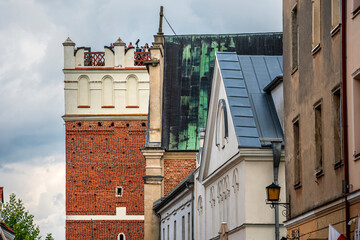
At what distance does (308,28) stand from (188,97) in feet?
99.0

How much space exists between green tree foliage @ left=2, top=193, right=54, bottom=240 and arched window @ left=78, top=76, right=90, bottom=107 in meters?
7.40

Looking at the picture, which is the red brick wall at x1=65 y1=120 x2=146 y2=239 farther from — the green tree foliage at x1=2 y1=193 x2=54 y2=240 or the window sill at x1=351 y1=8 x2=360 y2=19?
the window sill at x1=351 y1=8 x2=360 y2=19

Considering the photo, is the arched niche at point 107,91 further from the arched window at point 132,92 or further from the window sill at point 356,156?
the window sill at point 356,156

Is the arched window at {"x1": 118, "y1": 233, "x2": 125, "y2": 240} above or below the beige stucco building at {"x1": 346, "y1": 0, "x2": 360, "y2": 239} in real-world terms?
above

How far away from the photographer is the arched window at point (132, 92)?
56.7 meters

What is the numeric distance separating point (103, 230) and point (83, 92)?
Answer: 842cm

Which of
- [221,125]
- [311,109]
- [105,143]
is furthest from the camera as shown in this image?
[105,143]

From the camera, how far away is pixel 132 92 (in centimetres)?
5706

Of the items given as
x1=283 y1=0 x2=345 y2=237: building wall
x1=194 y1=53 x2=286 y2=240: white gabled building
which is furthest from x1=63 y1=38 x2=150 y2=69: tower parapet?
x1=283 y1=0 x2=345 y2=237: building wall

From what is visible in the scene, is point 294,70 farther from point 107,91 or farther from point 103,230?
point 107,91

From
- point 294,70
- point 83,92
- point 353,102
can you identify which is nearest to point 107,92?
point 83,92

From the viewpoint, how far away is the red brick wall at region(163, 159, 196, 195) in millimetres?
45781

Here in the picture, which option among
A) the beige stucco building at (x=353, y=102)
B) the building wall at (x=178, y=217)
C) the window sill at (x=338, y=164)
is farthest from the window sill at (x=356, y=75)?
the building wall at (x=178, y=217)

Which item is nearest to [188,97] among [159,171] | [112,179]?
[159,171]
